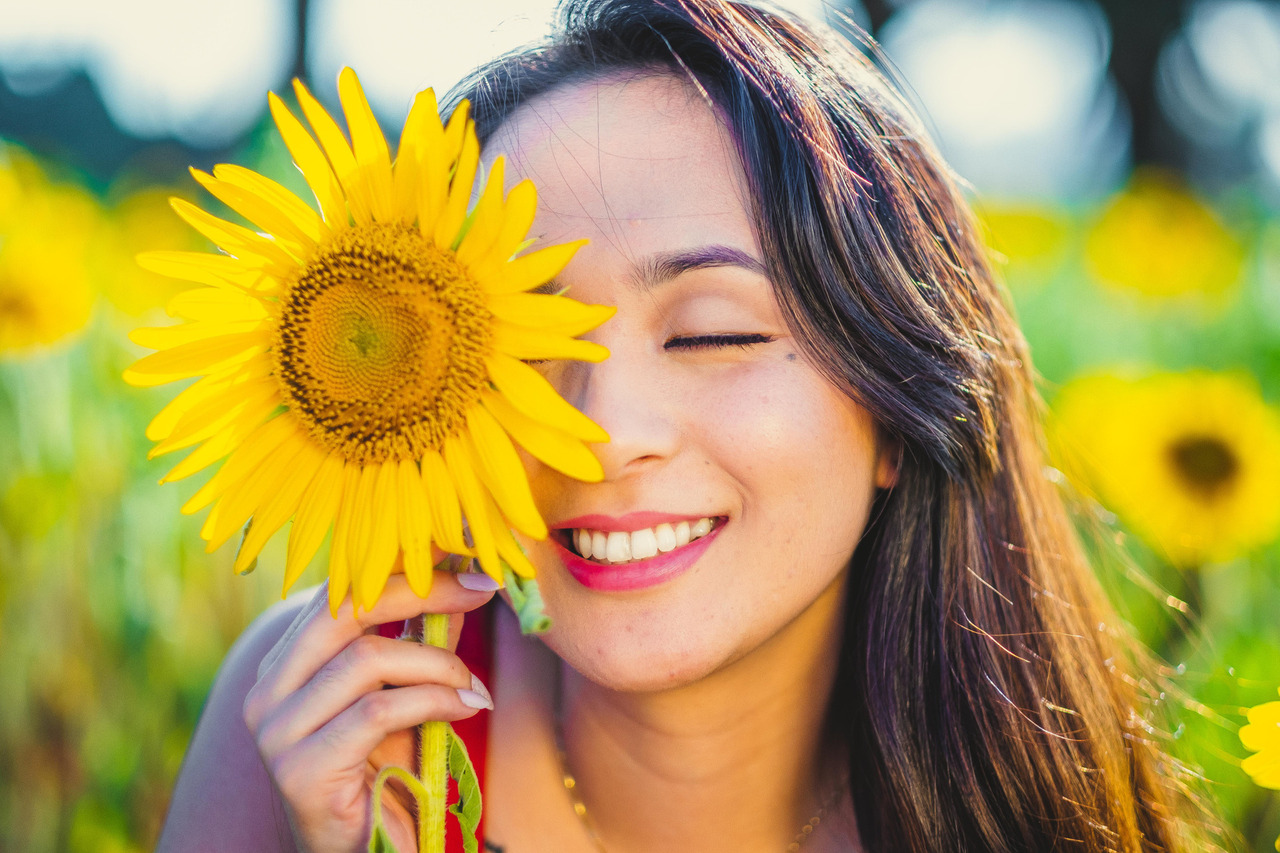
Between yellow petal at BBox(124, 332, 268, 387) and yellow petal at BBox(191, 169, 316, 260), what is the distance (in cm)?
10

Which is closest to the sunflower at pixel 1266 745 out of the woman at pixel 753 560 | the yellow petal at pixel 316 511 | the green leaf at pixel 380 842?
the woman at pixel 753 560

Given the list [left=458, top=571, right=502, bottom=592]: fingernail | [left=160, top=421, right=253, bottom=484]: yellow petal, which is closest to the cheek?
[left=458, top=571, right=502, bottom=592]: fingernail

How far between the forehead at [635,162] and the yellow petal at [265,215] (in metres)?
0.38

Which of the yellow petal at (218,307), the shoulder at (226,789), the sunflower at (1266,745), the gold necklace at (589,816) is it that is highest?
the yellow petal at (218,307)

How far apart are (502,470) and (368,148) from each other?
0.34 m

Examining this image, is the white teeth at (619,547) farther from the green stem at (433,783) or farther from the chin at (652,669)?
the green stem at (433,783)

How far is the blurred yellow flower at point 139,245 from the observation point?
3.29 metres

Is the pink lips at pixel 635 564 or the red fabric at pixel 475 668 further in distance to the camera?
the red fabric at pixel 475 668

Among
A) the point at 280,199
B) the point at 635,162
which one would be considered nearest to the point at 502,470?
the point at 280,199

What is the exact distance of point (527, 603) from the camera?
2.79ft

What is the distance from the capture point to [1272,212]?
3.87m

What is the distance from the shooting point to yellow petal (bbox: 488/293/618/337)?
2.84 feet

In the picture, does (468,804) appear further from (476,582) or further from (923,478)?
(923,478)

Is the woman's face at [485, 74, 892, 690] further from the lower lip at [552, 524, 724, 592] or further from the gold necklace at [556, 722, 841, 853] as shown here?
the gold necklace at [556, 722, 841, 853]
